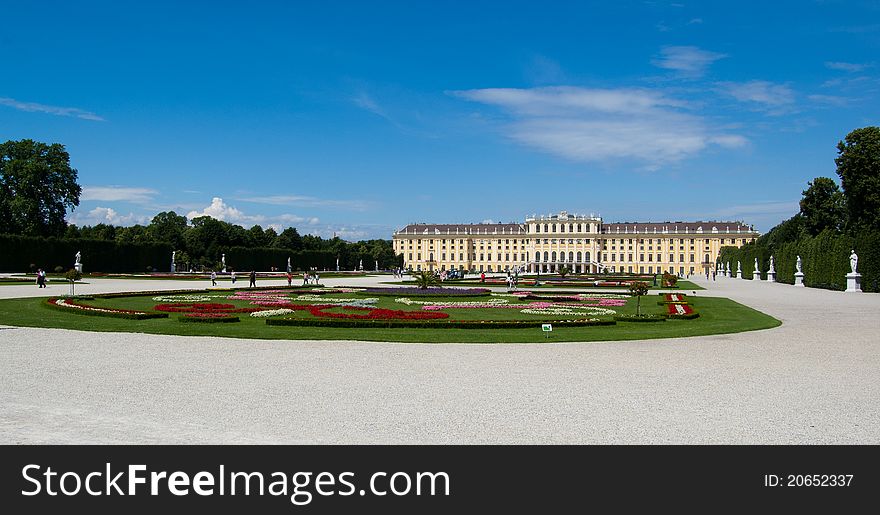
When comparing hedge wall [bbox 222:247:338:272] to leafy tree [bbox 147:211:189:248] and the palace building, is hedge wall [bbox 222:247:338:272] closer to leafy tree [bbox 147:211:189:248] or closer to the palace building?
leafy tree [bbox 147:211:189:248]

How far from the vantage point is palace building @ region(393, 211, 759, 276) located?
411 feet

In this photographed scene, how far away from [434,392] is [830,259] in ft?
122

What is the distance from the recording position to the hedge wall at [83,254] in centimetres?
4622

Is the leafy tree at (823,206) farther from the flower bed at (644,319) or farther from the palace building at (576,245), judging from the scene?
the palace building at (576,245)

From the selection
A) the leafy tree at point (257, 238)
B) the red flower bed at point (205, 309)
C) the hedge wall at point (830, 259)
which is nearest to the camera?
the red flower bed at point (205, 309)

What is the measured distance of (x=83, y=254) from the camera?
167 feet

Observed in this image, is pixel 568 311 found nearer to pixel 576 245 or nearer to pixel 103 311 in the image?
pixel 103 311

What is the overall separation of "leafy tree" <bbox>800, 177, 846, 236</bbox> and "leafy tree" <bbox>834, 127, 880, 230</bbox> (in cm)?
1394

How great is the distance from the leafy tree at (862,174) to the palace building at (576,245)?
8172cm

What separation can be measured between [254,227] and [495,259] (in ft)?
175

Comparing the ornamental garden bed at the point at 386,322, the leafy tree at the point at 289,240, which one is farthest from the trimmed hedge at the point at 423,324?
the leafy tree at the point at 289,240
